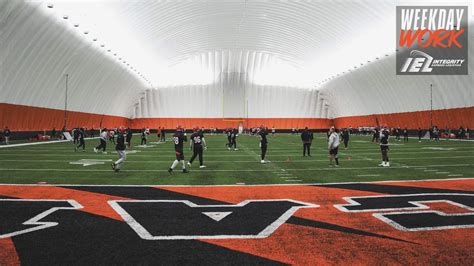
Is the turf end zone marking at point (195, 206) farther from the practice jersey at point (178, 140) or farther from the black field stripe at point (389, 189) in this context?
the practice jersey at point (178, 140)

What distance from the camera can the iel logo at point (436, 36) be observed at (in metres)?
40.2

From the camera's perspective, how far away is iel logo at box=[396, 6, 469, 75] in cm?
4022

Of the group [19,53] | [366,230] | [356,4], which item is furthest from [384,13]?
[366,230]

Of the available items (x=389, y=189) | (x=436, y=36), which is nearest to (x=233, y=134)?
(x=389, y=189)

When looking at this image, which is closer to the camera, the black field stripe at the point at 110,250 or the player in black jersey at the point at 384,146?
the black field stripe at the point at 110,250

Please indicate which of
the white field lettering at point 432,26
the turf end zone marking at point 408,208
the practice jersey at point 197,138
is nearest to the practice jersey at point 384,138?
the turf end zone marking at point 408,208

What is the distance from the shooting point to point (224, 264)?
16.7 feet

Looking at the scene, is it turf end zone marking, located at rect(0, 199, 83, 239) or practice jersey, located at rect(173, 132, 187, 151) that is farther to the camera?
practice jersey, located at rect(173, 132, 187, 151)

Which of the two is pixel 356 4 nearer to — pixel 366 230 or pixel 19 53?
pixel 19 53

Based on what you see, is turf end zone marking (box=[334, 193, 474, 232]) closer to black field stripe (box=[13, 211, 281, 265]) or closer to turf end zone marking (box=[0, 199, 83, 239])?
black field stripe (box=[13, 211, 281, 265])

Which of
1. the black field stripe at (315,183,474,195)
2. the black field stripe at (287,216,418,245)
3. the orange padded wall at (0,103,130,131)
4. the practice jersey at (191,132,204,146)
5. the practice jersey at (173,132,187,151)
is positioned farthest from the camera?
the orange padded wall at (0,103,130,131)

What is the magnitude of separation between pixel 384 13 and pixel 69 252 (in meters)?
44.5

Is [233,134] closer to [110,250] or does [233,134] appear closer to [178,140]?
[178,140]

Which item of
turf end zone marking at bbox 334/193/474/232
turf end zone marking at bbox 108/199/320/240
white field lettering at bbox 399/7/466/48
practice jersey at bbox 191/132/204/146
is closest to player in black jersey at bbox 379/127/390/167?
turf end zone marking at bbox 334/193/474/232
